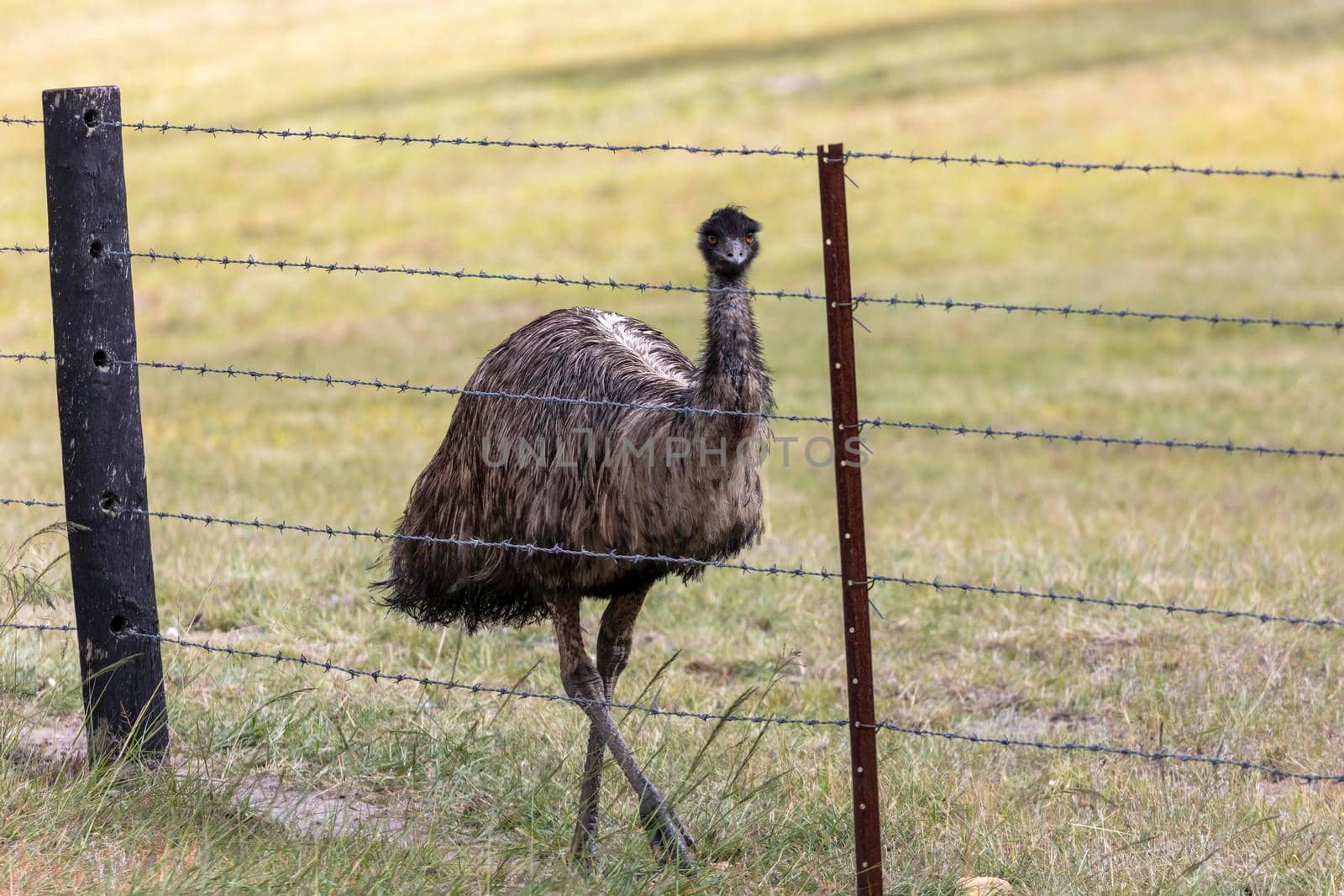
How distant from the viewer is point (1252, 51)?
2855cm

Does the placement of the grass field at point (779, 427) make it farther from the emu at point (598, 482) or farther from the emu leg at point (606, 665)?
the emu at point (598, 482)

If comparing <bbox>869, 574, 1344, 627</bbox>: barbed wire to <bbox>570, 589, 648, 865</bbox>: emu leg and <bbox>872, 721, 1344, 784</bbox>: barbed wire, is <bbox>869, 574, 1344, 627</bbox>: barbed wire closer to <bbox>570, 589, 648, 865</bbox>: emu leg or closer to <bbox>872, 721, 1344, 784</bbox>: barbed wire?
<bbox>872, 721, 1344, 784</bbox>: barbed wire

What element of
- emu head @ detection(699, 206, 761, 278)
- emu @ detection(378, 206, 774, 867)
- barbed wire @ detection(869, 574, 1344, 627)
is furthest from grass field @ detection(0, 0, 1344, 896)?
emu head @ detection(699, 206, 761, 278)

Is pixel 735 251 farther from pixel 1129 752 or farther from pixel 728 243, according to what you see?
pixel 1129 752

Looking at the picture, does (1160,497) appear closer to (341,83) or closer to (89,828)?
(89,828)

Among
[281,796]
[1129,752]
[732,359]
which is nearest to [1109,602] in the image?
[1129,752]

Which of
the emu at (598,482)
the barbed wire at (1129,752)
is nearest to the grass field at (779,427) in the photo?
the barbed wire at (1129,752)

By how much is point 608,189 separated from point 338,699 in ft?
66.7

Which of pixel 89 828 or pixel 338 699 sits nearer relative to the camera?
pixel 89 828

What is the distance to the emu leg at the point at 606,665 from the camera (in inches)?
193

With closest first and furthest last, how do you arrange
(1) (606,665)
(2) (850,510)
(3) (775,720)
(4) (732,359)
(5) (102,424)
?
1. (2) (850,510)
2. (3) (775,720)
3. (4) (732,359)
4. (5) (102,424)
5. (1) (606,665)

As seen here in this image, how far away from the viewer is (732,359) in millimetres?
4617

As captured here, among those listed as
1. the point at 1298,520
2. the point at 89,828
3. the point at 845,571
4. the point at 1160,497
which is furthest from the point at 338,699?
the point at 1160,497

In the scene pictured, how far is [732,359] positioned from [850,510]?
0.70 meters
